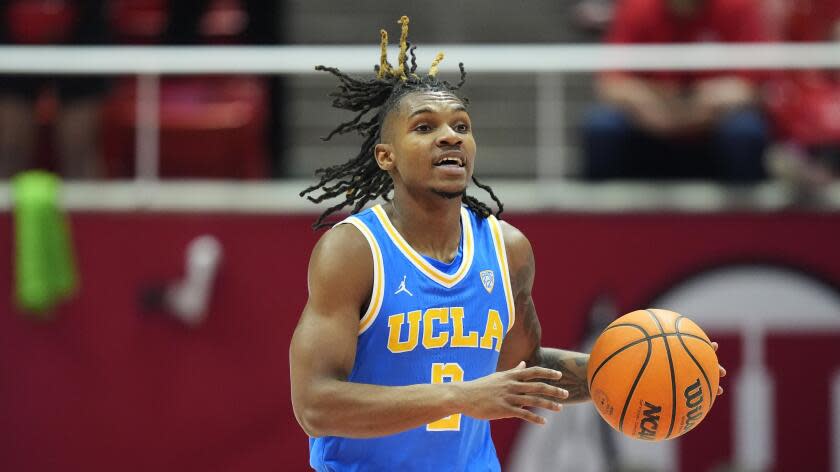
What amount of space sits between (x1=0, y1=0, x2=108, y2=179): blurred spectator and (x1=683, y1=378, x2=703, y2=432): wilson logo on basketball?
468 centimetres

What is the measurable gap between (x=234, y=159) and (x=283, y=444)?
5.87 feet

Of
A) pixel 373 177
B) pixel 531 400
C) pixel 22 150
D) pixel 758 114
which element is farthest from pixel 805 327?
pixel 22 150

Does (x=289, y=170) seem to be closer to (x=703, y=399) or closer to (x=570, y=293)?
(x=570, y=293)

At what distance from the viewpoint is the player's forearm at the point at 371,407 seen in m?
3.81

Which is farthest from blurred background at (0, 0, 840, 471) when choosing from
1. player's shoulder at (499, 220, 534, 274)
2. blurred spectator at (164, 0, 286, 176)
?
player's shoulder at (499, 220, 534, 274)

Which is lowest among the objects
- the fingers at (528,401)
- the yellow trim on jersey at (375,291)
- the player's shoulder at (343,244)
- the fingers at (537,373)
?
the fingers at (528,401)

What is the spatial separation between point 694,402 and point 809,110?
3.60 metres

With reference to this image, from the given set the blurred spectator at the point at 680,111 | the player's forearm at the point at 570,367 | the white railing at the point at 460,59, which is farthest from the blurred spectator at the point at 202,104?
the player's forearm at the point at 570,367

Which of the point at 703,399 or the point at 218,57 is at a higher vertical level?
the point at 218,57

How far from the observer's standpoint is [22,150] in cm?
786

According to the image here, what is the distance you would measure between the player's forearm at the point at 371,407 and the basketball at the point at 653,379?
71 cm

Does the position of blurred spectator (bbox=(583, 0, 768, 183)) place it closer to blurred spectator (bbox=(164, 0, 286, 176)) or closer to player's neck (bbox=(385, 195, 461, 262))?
blurred spectator (bbox=(164, 0, 286, 176))

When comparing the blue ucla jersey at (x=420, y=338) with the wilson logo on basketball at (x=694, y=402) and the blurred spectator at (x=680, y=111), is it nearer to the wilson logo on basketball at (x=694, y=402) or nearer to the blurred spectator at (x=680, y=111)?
the wilson logo on basketball at (x=694, y=402)

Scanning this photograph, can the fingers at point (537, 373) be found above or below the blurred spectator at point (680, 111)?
below
